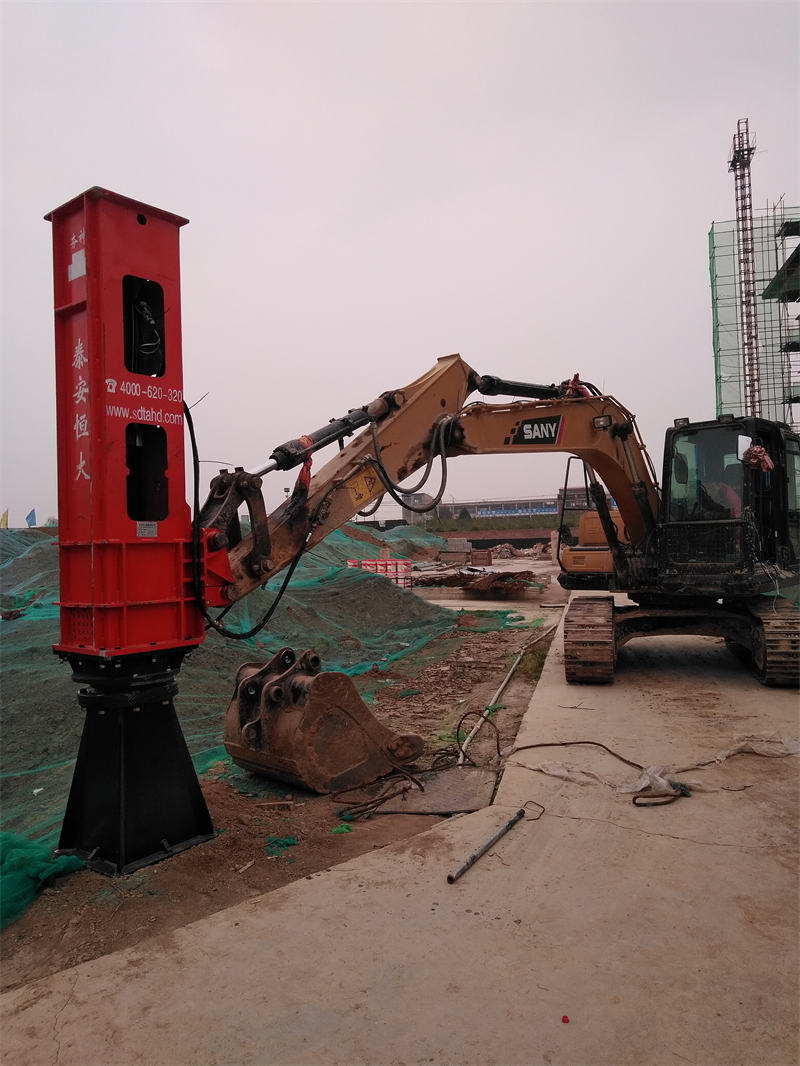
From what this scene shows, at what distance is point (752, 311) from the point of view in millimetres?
28312

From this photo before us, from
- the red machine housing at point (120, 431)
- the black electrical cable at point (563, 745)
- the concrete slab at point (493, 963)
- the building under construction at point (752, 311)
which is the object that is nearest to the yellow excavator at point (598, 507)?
→ the red machine housing at point (120, 431)

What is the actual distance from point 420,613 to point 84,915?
39.3 ft

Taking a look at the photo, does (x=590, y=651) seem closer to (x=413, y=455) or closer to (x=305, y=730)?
(x=413, y=455)

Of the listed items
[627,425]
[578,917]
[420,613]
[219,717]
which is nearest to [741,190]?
[420,613]

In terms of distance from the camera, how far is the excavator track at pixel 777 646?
7.76m

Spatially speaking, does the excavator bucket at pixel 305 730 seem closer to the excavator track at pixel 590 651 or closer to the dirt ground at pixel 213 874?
the dirt ground at pixel 213 874

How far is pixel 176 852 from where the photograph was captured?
4242mm

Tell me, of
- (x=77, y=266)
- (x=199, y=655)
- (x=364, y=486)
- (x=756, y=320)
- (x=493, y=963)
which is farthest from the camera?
(x=756, y=320)

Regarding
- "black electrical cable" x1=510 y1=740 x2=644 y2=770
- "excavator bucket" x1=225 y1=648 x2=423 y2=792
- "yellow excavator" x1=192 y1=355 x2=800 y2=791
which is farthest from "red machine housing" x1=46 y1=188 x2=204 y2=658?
"black electrical cable" x1=510 y1=740 x2=644 y2=770

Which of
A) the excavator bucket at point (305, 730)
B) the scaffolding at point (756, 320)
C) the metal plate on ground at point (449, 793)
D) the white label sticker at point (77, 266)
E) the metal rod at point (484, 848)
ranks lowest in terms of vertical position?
the metal plate on ground at point (449, 793)

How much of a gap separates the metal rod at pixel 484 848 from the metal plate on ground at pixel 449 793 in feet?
1.38

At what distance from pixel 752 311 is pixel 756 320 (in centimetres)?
37

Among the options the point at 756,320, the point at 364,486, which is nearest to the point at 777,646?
the point at 364,486

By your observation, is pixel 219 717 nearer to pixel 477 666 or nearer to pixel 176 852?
pixel 176 852
